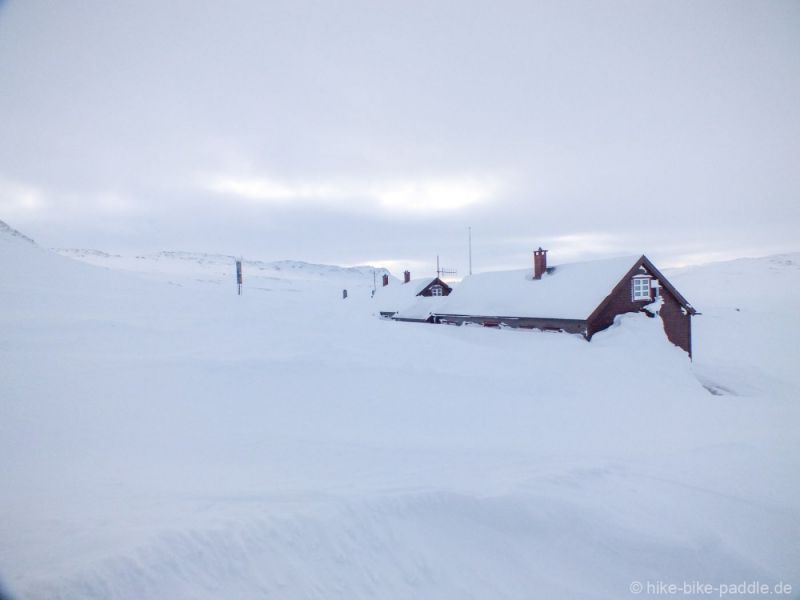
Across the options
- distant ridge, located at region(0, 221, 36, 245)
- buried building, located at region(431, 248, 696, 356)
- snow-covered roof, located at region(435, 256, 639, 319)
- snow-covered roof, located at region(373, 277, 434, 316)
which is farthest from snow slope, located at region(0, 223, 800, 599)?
snow-covered roof, located at region(373, 277, 434, 316)

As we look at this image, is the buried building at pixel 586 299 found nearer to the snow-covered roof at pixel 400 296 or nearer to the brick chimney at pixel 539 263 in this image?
the brick chimney at pixel 539 263

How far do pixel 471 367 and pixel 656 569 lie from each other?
9.65 metres

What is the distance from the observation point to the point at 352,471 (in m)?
7.88

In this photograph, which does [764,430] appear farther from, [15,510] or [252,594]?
[15,510]

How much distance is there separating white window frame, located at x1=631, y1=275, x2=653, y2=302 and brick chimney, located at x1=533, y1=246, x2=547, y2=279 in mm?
5569

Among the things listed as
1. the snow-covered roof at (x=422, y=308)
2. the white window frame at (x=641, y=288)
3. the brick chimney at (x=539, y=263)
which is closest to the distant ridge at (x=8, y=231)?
the snow-covered roof at (x=422, y=308)

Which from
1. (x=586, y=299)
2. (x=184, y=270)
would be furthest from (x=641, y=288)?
(x=184, y=270)

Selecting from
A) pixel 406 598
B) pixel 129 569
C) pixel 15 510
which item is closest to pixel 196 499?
pixel 129 569

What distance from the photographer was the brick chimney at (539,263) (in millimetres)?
26375

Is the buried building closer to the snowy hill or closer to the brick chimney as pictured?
the brick chimney

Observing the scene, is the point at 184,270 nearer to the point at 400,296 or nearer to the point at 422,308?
the point at 400,296

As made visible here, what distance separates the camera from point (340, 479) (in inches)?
295

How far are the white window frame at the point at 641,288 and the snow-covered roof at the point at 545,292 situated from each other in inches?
39.8

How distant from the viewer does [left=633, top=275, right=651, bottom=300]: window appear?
2211 centimetres
